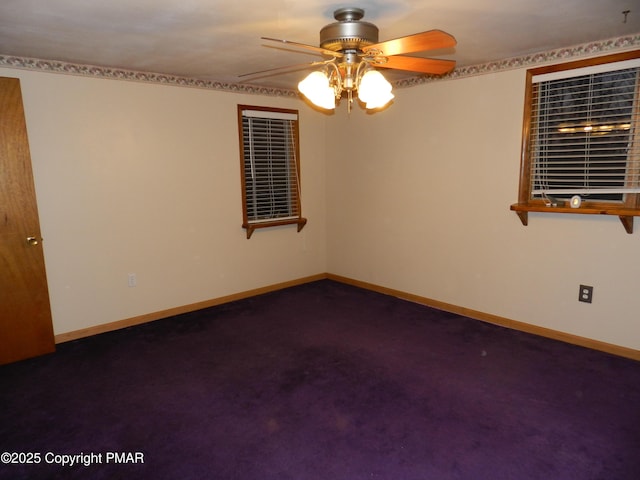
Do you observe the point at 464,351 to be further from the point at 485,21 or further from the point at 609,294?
the point at 485,21

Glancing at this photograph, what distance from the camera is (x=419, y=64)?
93.7 inches

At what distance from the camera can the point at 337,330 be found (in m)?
3.85

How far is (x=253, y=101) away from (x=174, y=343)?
2704mm

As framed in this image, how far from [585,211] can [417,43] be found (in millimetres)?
2143

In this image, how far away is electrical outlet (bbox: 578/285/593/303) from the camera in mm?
3330

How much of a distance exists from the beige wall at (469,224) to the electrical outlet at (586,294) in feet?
0.13

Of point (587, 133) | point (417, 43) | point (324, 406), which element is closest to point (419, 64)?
point (417, 43)

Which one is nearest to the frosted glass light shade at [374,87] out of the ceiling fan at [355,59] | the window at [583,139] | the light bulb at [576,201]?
the ceiling fan at [355,59]

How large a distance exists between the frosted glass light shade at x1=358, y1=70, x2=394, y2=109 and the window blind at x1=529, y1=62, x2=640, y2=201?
1888mm

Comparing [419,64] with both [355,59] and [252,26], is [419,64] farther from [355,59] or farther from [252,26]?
[252,26]

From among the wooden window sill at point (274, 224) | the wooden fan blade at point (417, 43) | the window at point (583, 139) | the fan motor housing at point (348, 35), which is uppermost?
the fan motor housing at point (348, 35)

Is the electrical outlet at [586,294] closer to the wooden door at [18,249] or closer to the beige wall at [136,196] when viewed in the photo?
the beige wall at [136,196]

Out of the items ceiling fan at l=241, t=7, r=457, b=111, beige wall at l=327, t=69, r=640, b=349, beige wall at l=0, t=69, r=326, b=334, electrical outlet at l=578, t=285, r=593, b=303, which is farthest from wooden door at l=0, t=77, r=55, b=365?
electrical outlet at l=578, t=285, r=593, b=303

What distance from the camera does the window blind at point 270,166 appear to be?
472 cm
